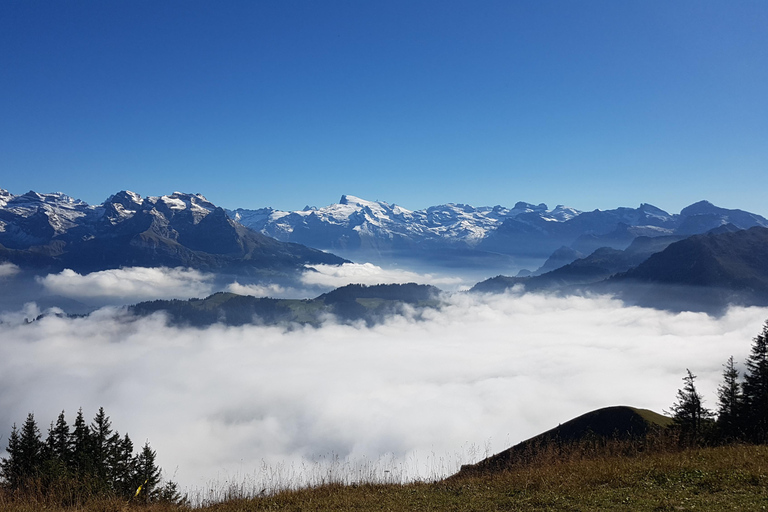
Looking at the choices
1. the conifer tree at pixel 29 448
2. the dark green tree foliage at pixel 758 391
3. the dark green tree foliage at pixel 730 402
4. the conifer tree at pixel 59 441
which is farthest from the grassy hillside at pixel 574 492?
the conifer tree at pixel 59 441

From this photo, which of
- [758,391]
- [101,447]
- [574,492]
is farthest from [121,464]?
[758,391]

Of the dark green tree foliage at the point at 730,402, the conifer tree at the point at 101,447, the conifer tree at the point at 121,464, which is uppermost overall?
the dark green tree foliage at the point at 730,402

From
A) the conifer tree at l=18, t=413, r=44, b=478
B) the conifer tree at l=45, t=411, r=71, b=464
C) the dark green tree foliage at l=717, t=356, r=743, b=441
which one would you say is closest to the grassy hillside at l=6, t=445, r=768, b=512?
the dark green tree foliage at l=717, t=356, r=743, b=441

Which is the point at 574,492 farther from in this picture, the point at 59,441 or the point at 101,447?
the point at 59,441

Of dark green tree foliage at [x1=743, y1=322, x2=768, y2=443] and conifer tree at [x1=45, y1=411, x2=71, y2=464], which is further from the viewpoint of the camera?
conifer tree at [x1=45, y1=411, x2=71, y2=464]

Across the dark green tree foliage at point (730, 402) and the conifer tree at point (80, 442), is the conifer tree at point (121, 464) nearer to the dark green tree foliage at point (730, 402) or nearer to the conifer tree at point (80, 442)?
the conifer tree at point (80, 442)

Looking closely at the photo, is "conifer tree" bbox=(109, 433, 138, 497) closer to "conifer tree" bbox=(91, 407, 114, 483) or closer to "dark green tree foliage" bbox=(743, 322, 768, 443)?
"conifer tree" bbox=(91, 407, 114, 483)

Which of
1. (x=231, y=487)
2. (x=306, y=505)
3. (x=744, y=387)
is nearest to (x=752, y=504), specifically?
(x=306, y=505)

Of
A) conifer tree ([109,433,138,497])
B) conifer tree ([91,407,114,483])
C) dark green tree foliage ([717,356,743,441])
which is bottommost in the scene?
conifer tree ([109,433,138,497])

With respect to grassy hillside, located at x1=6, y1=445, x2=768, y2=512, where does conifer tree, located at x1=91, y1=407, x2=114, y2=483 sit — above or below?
below

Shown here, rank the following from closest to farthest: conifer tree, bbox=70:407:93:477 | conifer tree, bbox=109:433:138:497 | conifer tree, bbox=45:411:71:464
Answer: conifer tree, bbox=70:407:93:477, conifer tree, bbox=109:433:138:497, conifer tree, bbox=45:411:71:464

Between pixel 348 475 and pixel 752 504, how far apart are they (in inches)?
670

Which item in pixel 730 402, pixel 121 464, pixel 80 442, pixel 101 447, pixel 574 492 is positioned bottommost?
pixel 121 464

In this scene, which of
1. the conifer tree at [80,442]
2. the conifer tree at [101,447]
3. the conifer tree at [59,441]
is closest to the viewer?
the conifer tree at [101,447]
